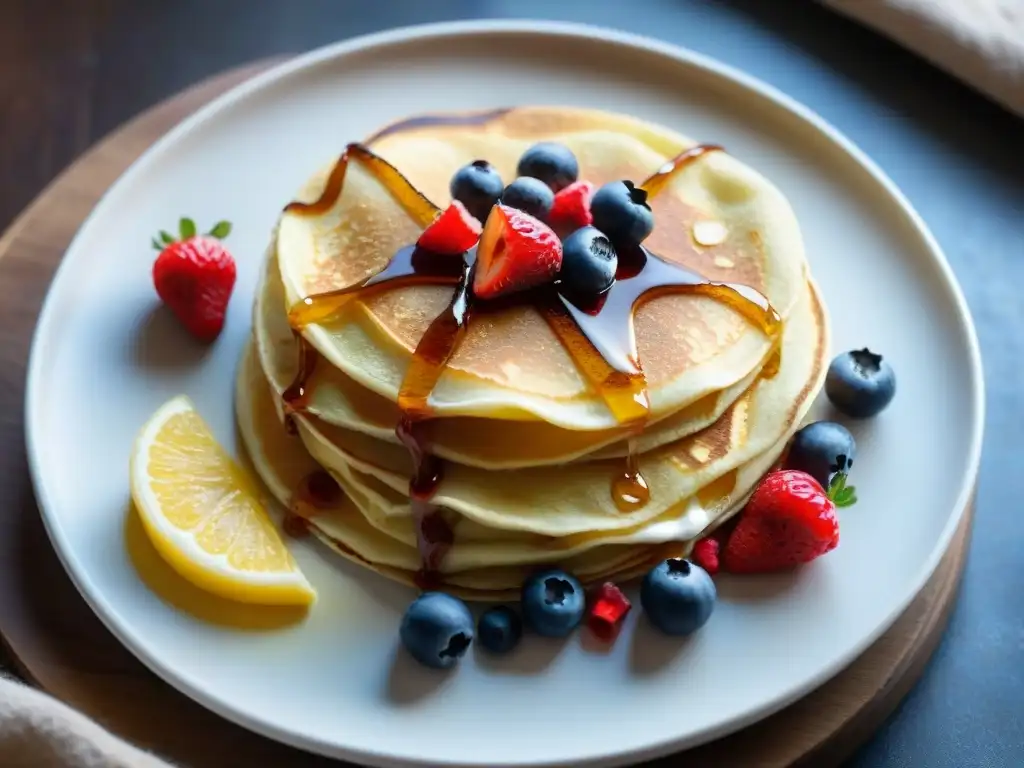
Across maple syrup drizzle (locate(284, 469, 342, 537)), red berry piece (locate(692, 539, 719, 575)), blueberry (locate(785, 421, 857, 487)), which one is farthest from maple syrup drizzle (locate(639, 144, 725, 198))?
maple syrup drizzle (locate(284, 469, 342, 537))

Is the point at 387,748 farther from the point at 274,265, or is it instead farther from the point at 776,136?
the point at 776,136

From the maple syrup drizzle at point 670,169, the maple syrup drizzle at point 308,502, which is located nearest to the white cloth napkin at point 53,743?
the maple syrup drizzle at point 308,502

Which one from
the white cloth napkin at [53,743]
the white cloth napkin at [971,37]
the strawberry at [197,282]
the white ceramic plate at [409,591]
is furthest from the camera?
the white cloth napkin at [971,37]

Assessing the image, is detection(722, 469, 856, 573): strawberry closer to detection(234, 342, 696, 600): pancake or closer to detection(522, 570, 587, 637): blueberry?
detection(234, 342, 696, 600): pancake

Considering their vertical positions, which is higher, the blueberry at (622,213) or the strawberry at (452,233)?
the blueberry at (622,213)

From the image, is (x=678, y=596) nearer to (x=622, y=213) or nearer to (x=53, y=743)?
(x=622, y=213)

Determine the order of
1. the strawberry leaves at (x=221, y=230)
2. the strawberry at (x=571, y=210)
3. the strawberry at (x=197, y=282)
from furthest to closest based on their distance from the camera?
the strawberry leaves at (x=221, y=230)
the strawberry at (x=197, y=282)
the strawberry at (x=571, y=210)

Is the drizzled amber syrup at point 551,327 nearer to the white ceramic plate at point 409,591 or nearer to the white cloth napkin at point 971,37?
the white ceramic plate at point 409,591
